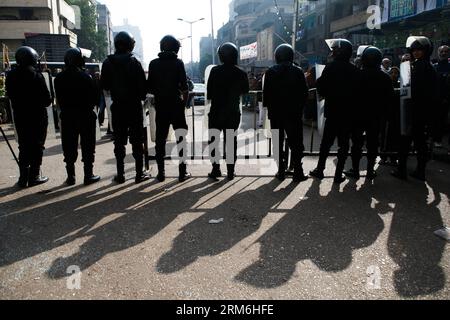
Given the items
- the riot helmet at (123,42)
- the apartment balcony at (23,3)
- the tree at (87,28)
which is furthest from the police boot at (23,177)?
the tree at (87,28)

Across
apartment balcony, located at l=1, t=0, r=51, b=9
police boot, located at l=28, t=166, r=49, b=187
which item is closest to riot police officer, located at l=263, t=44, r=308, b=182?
police boot, located at l=28, t=166, r=49, b=187

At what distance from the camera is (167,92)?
5.61m

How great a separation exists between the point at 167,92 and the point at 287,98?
175 cm

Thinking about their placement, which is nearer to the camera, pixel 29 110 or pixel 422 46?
pixel 422 46

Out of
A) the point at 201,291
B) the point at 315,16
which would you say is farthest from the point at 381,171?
the point at 315,16

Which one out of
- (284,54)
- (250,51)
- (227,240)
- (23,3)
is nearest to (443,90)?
(284,54)

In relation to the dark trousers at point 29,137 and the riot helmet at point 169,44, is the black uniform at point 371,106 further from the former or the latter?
the dark trousers at point 29,137

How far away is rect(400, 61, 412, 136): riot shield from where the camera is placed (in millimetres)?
5773

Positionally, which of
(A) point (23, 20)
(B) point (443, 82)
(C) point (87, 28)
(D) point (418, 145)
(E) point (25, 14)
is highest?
(C) point (87, 28)

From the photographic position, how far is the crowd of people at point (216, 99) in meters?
5.50

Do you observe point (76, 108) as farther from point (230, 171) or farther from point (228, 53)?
point (230, 171)

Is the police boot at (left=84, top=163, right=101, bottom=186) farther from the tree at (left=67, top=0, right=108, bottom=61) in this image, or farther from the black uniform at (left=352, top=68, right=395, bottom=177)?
the tree at (left=67, top=0, right=108, bottom=61)

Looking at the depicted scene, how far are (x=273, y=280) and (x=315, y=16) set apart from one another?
44462mm
